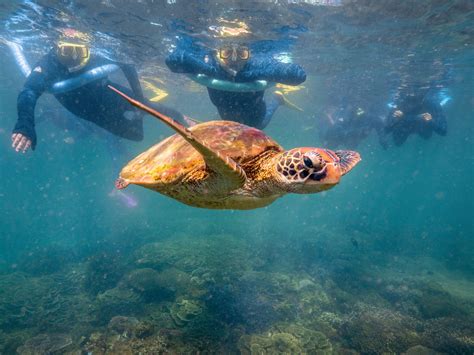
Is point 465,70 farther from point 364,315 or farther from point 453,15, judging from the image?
point 364,315

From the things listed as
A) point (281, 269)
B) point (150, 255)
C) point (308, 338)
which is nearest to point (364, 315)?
point (308, 338)

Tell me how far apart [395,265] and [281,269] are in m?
8.72

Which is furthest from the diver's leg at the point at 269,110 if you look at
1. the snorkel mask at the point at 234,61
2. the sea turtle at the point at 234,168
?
the sea turtle at the point at 234,168

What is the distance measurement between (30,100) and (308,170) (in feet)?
22.0

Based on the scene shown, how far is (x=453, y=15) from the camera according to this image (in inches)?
424

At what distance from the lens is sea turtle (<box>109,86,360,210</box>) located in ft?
7.55

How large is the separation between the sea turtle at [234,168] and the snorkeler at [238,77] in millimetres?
4404

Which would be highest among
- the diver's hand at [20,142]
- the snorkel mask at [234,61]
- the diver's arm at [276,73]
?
the snorkel mask at [234,61]

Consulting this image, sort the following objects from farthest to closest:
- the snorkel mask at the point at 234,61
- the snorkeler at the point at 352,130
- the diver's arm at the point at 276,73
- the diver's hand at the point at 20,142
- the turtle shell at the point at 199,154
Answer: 1. the snorkeler at the point at 352,130
2. the snorkel mask at the point at 234,61
3. the diver's arm at the point at 276,73
4. the diver's hand at the point at 20,142
5. the turtle shell at the point at 199,154

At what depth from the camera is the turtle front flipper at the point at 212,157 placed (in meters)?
1.88

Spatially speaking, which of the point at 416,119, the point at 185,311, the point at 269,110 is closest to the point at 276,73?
the point at 269,110

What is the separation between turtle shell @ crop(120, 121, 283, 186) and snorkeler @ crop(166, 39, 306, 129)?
4.45 m

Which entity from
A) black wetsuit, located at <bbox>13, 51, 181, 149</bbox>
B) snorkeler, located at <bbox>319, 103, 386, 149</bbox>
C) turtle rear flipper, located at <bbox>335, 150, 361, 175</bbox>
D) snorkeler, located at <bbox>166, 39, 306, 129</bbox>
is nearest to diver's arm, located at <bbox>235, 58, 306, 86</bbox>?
snorkeler, located at <bbox>166, 39, 306, 129</bbox>

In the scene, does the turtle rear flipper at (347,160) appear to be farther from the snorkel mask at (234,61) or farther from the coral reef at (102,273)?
the coral reef at (102,273)
